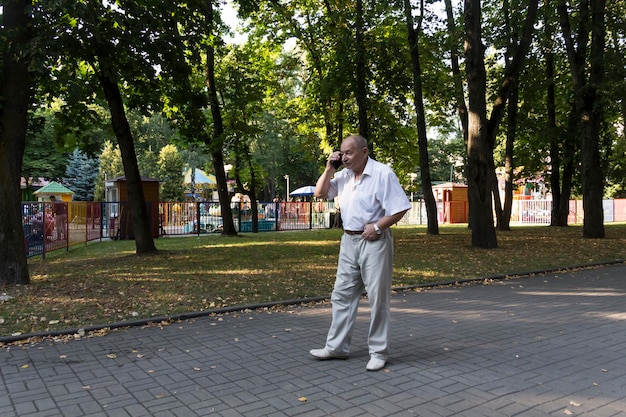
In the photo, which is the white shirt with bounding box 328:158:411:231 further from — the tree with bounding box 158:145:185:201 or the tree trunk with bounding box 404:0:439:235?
the tree with bounding box 158:145:185:201

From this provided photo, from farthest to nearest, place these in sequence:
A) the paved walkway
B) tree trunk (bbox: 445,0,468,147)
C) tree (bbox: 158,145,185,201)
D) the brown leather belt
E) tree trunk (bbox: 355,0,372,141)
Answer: tree (bbox: 158,145,185,201), tree trunk (bbox: 355,0,372,141), tree trunk (bbox: 445,0,468,147), the brown leather belt, the paved walkway

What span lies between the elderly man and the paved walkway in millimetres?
238

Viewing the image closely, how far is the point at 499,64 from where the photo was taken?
78.0 feet

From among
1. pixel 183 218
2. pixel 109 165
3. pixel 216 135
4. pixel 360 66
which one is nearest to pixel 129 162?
pixel 216 135

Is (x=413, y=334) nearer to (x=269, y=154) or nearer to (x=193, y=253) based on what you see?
(x=193, y=253)

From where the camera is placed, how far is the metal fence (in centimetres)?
1398

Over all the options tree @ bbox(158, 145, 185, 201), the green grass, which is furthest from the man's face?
tree @ bbox(158, 145, 185, 201)

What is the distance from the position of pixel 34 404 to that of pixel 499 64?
24.1 m

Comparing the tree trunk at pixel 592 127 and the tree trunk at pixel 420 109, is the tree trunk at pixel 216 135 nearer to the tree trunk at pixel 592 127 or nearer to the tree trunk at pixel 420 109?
the tree trunk at pixel 420 109

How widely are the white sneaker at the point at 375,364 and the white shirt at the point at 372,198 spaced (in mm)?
1164

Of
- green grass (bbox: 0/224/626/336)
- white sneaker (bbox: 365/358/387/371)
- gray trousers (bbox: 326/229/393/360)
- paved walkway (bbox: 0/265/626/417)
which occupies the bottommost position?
paved walkway (bbox: 0/265/626/417)

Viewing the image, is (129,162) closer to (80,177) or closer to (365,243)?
(365,243)

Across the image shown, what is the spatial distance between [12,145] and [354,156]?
6.40m

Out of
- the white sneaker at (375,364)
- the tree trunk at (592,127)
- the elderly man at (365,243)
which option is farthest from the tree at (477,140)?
the white sneaker at (375,364)
